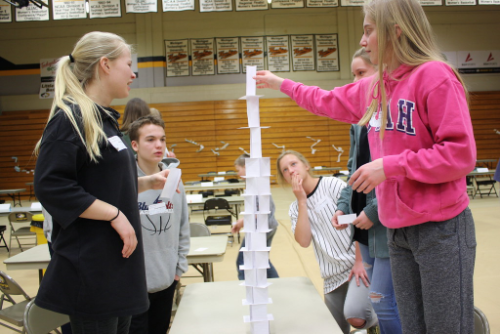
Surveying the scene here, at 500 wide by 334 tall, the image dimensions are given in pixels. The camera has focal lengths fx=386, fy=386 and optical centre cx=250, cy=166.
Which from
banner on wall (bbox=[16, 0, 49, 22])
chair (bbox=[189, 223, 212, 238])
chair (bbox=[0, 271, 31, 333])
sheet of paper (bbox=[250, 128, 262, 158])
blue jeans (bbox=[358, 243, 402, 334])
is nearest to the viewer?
sheet of paper (bbox=[250, 128, 262, 158])

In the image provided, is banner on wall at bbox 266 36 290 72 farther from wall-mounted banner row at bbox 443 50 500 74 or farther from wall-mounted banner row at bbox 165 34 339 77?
wall-mounted banner row at bbox 443 50 500 74

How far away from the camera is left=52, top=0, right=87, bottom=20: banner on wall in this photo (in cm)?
948

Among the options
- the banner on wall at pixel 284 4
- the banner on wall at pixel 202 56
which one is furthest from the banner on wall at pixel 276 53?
the banner on wall at pixel 284 4

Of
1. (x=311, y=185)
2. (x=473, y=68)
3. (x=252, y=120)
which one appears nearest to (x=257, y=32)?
(x=473, y=68)

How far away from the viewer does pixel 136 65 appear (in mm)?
13508

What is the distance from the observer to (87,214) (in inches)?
49.0

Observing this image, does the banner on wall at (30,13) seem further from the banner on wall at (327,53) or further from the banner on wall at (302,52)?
the banner on wall at (327,53)

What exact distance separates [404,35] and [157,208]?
160cm

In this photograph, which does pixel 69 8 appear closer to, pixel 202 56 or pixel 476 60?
pixel 202 56

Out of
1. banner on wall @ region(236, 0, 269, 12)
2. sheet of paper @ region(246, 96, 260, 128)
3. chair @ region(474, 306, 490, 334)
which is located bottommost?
chair @ region(474, 306, 490, 334)

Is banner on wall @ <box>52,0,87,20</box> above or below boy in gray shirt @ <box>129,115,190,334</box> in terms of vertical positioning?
above

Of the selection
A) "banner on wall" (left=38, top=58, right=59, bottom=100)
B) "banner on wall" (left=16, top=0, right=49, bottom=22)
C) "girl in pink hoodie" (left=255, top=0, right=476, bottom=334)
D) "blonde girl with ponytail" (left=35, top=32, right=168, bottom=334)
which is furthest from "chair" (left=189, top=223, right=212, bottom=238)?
"banner on wall" (left=38, top=58, right=59, bottom=100)

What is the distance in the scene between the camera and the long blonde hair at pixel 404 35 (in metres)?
1.16

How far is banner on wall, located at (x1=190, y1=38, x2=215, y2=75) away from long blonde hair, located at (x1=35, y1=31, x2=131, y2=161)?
12511mm
